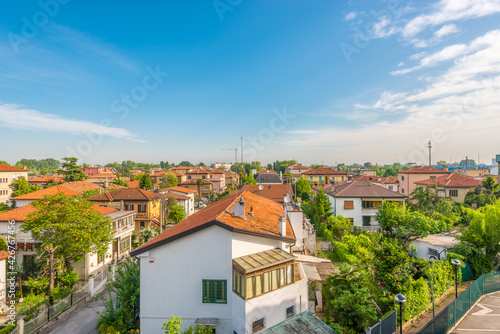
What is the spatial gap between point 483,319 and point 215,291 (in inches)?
493

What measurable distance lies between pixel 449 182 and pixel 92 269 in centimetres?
5279

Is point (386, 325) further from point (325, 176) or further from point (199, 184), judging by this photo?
point (325, 176)

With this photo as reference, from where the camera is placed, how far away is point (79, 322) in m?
15.5

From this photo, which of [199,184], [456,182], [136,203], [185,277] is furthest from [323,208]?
[199,184]

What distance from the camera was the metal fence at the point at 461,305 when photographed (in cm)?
1025

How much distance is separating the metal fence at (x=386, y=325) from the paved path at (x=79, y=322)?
14.6m

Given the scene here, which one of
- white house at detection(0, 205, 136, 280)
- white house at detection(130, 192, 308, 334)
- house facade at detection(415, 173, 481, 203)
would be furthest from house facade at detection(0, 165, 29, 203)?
house facade at detection(415, 173, 481, 203)

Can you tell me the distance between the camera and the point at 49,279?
18391mm

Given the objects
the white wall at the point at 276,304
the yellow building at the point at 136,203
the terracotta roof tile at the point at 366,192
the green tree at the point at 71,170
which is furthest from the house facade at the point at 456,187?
the green tree at the point at 71,170

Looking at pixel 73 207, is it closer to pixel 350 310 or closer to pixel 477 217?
pixel 350 310

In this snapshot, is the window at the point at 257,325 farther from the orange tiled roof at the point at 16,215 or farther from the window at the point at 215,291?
the orange tiled roof at the point at 16,215

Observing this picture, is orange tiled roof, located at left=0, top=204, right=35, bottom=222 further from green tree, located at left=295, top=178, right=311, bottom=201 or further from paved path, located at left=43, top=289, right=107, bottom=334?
green tree, located at left=295, top=178, right=311, bottom=201

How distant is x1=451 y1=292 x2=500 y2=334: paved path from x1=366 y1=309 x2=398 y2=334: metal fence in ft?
7.89

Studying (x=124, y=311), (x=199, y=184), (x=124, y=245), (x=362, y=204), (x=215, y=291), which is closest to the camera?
(x=215, y=291)
